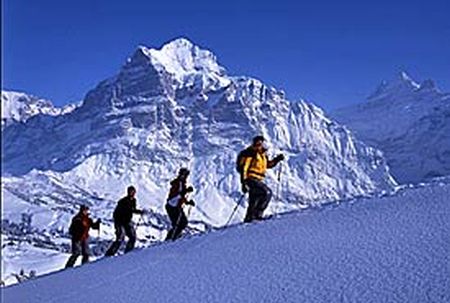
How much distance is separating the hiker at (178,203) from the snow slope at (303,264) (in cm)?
229

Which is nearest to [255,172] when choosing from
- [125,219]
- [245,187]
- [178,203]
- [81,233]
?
[245,187]

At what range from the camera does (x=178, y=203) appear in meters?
16.9

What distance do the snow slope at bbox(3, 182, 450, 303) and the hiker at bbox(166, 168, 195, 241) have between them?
90.2 inches

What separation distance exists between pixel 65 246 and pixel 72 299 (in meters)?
189

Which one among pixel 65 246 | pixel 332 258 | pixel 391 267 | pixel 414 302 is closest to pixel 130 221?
pixel 332 258

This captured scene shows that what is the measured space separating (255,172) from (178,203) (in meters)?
3.07

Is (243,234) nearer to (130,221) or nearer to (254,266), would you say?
(254,266)

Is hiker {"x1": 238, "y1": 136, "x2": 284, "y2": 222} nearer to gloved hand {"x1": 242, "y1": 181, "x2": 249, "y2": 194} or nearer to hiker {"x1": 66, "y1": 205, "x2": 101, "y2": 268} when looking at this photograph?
gloved hand {"x1": 242, "y1": 181, "x2": 249, "y2": 194}

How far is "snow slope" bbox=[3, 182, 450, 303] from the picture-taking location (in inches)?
314

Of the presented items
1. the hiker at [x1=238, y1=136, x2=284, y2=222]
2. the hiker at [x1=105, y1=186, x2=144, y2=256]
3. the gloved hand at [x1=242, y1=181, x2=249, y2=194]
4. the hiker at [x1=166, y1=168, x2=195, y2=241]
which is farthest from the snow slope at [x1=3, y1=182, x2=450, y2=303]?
the hiker at [x1=105, y1=186, x2=144, y2=256]

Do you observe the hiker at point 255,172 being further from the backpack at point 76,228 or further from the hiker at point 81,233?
the backpack at point 76,228

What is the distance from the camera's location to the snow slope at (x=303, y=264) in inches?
314

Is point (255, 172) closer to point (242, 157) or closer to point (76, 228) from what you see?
point (242, 157)

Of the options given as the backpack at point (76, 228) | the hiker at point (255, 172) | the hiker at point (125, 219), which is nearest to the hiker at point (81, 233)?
the backpack at point (76, 228)
